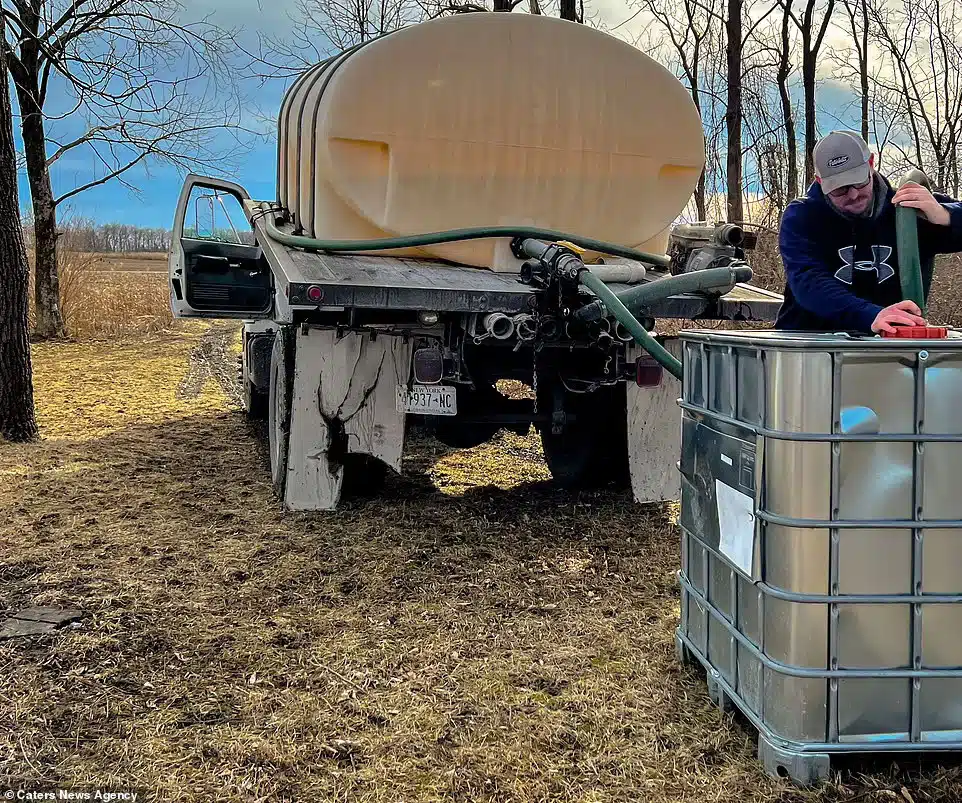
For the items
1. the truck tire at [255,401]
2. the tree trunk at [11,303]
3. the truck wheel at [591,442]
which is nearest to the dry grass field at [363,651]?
the truck wheel at [591,442]

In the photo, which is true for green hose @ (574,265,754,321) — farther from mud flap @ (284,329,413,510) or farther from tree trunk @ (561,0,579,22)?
tree trunk @ (561,0,579,22)

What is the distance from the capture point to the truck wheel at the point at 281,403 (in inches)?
193

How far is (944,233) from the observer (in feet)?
10.0

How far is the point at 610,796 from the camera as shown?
238 centimetres

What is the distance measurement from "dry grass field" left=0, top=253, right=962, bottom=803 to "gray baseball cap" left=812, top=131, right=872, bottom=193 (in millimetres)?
1829

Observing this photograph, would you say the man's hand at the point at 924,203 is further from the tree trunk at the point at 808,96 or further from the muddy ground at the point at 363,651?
the tree trunk at the point at 808,96

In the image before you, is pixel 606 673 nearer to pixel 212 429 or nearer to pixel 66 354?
pixel 212 429

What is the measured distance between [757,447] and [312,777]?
1580 mm

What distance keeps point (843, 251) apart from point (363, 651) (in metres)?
2.38

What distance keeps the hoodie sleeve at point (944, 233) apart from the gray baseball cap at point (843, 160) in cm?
Answer: 32

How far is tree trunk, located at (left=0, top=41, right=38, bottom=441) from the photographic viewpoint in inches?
279

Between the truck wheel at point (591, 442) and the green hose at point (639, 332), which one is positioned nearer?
the green hose at point (639, 332)

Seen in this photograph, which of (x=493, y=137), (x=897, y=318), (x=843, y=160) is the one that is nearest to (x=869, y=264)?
(x=843, y=160)

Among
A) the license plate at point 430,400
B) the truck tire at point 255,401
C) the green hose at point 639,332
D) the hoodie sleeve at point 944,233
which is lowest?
the truck tire at point 255,401
